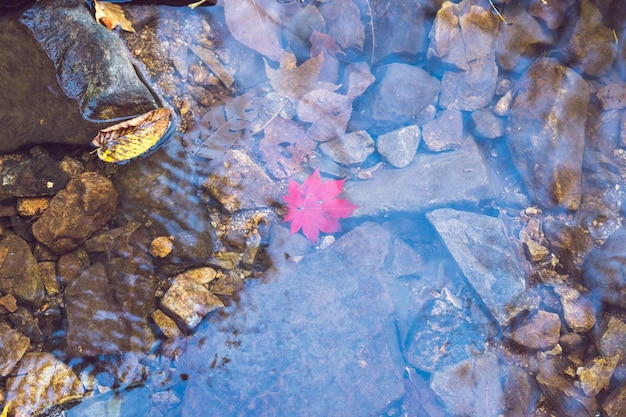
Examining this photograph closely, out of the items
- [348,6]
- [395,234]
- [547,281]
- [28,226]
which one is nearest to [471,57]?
[348,6]

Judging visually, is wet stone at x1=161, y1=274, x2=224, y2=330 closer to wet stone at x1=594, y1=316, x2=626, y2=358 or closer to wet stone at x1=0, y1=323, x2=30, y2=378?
wet stone at x1=0, y1=323, x2=30, y2=378

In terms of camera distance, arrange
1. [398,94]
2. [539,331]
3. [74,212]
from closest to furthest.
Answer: [74,212]
[539,331]
[398,94]

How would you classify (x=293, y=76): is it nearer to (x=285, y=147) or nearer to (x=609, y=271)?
(x=285, y=147)

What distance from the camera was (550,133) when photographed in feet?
10.9

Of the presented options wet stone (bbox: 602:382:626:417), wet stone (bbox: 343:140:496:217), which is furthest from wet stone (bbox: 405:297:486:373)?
wet stone (bbox: 602:382:626:417)

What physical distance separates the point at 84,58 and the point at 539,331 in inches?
145

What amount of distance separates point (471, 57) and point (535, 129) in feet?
2.44

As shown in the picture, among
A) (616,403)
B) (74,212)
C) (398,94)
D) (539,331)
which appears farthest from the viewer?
(398,94)

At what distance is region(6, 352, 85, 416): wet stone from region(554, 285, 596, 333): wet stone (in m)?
3.38

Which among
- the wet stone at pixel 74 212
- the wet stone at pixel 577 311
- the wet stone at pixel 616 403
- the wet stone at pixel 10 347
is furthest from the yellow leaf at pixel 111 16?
the wet stone at pixel 616 403

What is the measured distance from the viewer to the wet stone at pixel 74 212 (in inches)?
118

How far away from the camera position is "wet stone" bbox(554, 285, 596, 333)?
313 cm

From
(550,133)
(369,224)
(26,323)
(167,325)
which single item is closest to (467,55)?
(550,133)

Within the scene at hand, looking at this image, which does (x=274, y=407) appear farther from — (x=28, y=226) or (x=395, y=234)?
(x=28, y=226)
